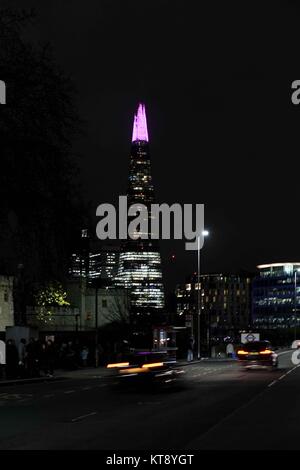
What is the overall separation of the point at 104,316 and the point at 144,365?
9555 centimetres

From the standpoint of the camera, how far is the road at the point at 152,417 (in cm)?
1486

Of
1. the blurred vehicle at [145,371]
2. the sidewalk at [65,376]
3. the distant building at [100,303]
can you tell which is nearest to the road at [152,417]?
the blurred vehicle at [145,371]

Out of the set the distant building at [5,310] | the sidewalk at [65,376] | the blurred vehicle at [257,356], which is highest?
the distant building at [5,310]

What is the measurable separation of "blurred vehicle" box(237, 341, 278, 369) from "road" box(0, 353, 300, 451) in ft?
46.0

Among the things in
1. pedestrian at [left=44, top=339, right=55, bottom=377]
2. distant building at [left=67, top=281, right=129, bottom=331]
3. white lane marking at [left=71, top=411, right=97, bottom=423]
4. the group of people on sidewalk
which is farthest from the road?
distant building at [left=67, top=281, right=129, bottom=331]

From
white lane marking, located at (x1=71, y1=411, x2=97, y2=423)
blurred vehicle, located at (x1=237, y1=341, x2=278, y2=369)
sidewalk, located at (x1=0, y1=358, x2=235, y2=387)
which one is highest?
white lane marking, located at (x1=71, y1=411, x2=97, y2=423)

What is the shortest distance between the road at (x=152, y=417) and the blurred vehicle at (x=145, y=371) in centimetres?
46

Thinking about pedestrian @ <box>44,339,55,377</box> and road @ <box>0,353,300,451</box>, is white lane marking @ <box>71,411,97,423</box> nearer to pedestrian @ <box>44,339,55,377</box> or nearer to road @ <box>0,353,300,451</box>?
road @ <box>0,353,300,451</box>

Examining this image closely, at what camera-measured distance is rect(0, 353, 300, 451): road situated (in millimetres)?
14864

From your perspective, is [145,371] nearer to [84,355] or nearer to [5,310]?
[84,355]

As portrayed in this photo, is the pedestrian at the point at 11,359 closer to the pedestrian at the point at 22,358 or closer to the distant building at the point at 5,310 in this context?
the pedestrian at the point at 22,358

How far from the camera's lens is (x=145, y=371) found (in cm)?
2877
